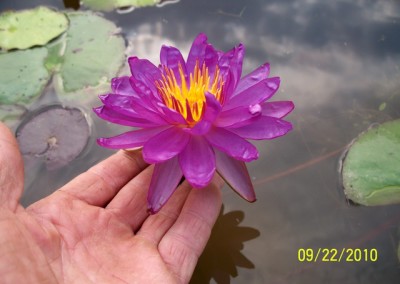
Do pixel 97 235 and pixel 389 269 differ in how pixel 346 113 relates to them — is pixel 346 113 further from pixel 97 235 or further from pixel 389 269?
pixel 97 235

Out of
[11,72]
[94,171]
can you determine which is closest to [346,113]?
[94,171]

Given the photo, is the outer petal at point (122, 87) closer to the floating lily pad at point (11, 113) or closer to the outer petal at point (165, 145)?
the outer petal at point (165, 145)

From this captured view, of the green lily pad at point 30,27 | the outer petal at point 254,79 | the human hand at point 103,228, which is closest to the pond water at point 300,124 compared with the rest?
the green lily pad at point 30,27

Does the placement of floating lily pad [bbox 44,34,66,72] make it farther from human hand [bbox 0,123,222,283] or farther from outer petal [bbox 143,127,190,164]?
outer petal [bbox 143,127,190,164]

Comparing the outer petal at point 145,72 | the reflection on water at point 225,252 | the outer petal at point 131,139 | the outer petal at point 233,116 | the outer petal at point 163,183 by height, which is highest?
the outer petal at point 145,72
